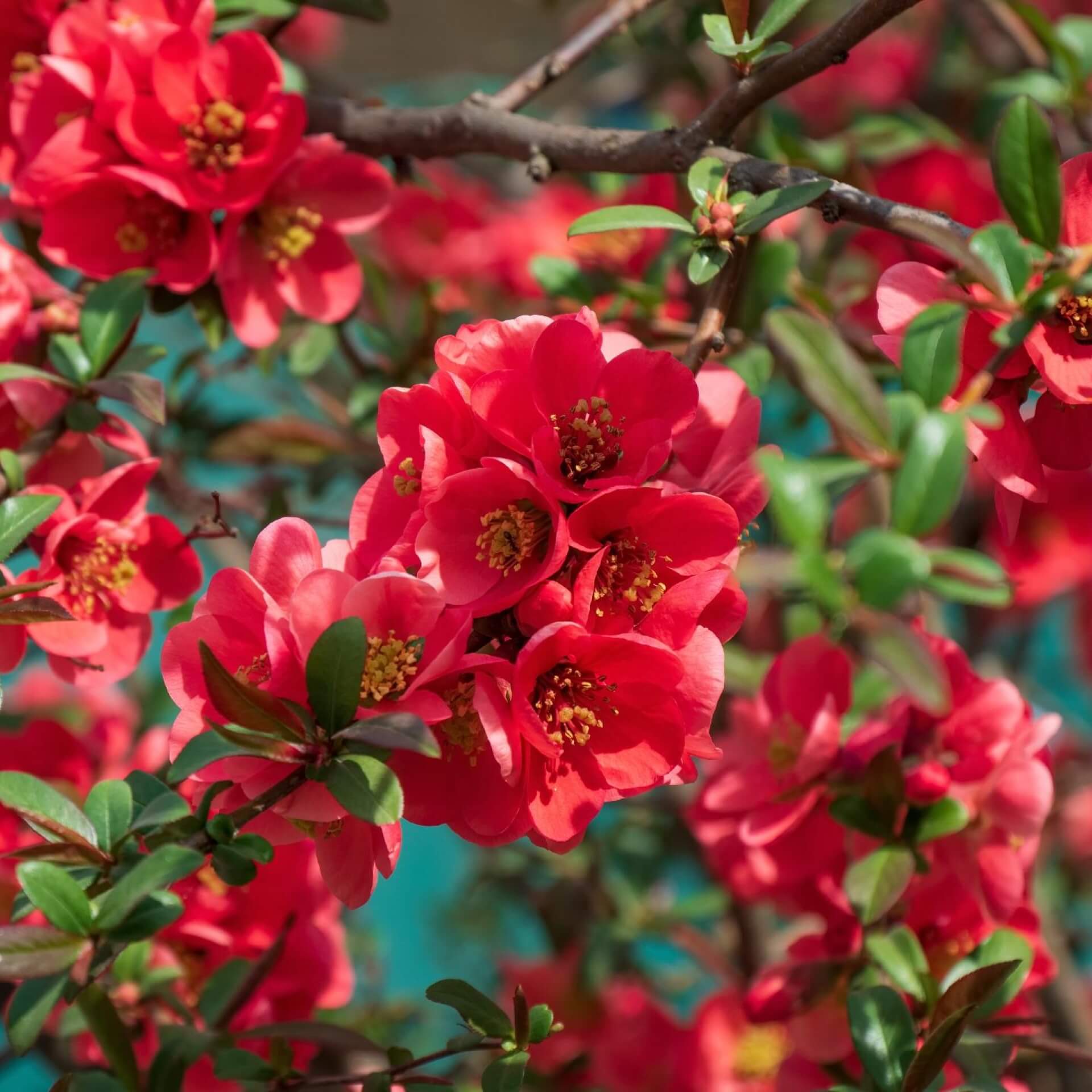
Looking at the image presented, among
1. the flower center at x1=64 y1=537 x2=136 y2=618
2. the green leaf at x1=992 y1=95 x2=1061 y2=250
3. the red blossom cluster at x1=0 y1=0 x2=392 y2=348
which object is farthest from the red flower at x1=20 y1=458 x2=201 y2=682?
the green leaf at x1=992 y1=95 x2=1061 y2=250

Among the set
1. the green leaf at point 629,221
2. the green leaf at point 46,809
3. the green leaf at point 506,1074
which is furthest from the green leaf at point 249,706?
the green leaf at point 629,221

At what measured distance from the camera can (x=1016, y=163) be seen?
63cm

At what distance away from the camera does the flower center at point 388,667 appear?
0.63 m

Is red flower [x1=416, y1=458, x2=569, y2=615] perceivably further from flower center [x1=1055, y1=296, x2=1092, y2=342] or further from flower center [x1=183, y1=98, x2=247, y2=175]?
flower center [x1=183, y1=98, x2=247, y2=175]

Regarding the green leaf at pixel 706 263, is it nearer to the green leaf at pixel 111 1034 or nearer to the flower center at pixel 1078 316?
the flower center at pixel 1078 316

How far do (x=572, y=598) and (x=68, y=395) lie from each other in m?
0.44

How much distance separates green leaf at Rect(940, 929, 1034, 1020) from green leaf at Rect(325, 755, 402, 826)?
0.46 m

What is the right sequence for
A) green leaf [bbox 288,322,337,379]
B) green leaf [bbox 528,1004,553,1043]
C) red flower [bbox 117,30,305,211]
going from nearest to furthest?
green leaf [bbox 528,1004,553,1043] → red flower [bbox 117,30,305,211] → green leaf [bbox 288,322,337,379]

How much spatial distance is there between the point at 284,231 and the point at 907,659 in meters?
0.68

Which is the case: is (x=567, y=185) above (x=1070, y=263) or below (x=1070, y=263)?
below

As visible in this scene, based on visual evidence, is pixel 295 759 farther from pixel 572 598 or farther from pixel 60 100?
pixel 60 100

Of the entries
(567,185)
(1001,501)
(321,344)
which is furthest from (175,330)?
(1001,501)

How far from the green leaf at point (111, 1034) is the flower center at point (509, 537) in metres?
0.39

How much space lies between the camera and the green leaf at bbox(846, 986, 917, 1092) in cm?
74
